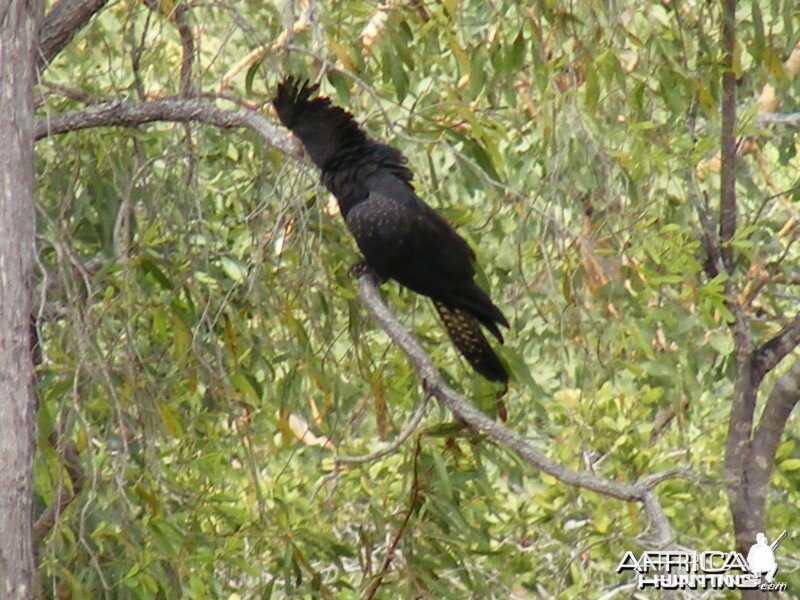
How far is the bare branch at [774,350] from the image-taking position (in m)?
4.91

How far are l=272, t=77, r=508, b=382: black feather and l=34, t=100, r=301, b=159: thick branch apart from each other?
46 cm

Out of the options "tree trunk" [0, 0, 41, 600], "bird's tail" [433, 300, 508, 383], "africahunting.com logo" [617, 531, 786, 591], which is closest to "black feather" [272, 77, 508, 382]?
"bird's tail" [433, 300, 508, 383]

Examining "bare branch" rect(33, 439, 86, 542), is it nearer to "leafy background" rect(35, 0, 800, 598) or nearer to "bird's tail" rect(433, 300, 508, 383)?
"leafy background" rect(35, 0, 800, 598)

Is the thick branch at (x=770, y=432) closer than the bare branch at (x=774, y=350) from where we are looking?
Yes

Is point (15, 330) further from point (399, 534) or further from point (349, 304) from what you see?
point (349, 304)

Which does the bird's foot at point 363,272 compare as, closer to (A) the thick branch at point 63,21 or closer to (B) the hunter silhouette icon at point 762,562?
(A) the thick branch at point 63,21

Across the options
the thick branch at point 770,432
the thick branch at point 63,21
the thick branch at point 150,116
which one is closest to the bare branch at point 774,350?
the thick branch at point 770,432

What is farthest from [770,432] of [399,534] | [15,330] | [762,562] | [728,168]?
[15,330]

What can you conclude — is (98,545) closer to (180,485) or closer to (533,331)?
(180,485)

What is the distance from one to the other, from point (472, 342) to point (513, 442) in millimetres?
1098

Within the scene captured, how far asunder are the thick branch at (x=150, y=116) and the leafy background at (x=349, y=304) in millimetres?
111

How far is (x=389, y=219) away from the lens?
4.13 metres

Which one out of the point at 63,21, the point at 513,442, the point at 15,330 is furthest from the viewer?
the point at 63,21

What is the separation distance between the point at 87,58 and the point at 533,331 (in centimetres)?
175
